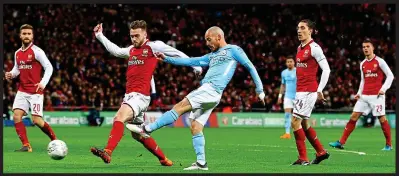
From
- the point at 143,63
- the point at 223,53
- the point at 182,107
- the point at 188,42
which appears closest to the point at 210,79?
the point at 223,53

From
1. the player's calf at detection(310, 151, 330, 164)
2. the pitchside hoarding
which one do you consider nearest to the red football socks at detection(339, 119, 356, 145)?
the player's calf at detection(310, 151, 330, 164)

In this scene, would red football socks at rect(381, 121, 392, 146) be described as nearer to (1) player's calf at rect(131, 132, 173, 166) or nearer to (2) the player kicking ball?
(2) the player kicking ball

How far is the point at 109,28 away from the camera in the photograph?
36219mm

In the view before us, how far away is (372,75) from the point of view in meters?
17.0

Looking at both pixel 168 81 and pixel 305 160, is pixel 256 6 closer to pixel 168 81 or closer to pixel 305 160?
pixel 168 81

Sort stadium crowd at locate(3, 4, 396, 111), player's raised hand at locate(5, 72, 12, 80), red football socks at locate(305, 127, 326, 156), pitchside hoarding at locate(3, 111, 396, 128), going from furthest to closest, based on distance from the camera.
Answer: stadium crowd at locate(3, 4, 396, 111) → pitchside hoarding at locate(3, 111, 396, 128) → player's raised hand at locate(5, 72, 12, 80) → red football socks at locate(305, 127, 326, 156)

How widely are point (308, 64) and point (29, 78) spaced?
5435mm

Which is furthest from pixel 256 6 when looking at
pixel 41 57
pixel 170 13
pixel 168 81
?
pixel 41 57

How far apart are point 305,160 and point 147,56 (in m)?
3.11

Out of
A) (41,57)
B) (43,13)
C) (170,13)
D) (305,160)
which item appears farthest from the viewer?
(170,13)

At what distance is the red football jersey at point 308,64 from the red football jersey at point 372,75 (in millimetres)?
4539

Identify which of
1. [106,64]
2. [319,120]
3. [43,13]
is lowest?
[319,120]

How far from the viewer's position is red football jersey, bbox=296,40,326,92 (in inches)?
492

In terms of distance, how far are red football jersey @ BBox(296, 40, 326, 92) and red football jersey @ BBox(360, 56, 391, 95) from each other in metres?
4.54
